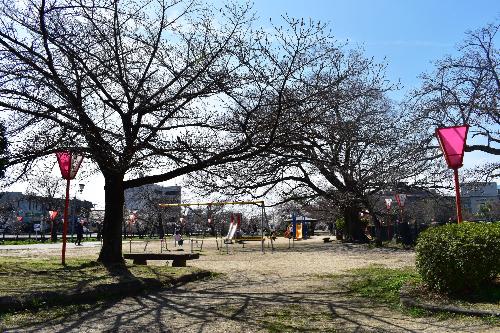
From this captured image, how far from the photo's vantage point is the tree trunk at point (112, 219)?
37.4 feet

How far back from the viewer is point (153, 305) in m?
7.17

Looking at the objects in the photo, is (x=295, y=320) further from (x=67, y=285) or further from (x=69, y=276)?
(x=69, y=276)

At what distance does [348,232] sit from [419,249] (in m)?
21.2

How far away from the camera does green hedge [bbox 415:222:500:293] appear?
6605 mm

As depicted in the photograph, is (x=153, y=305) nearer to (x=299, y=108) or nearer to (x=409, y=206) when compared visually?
(x=299, y=108)

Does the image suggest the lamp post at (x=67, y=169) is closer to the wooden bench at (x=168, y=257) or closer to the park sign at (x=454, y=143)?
the wooden bench at (x=168, y=257)

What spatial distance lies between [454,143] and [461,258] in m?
2.87

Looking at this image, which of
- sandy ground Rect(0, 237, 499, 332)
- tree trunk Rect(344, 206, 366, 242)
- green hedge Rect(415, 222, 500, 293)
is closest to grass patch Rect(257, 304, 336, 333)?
sandy ground Rect(0, 237, 499, 332)

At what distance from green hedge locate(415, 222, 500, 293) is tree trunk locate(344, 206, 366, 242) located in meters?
20.2

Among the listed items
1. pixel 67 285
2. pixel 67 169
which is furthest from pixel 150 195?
pixel 67 285

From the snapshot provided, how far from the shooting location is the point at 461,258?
21.8 feet

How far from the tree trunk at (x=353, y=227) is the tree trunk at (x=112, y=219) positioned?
58.3ft

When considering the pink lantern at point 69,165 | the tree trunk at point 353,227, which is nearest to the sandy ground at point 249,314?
the pink lantern at point 69,165

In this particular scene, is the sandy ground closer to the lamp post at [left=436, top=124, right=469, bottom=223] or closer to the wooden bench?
the wooden bench
